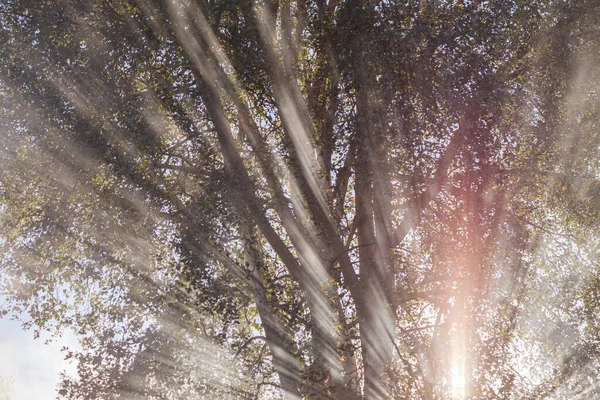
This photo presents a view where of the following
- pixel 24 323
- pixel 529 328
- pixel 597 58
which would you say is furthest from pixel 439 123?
pixel 24 323

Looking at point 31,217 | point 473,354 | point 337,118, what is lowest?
point 473,354

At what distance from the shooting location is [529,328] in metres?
13.6

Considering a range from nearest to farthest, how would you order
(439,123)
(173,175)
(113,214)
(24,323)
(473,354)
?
(439,123)
(473,354)
(113,214)
(173,175)
(24,323)

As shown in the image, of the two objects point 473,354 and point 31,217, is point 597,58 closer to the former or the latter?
point 473,354

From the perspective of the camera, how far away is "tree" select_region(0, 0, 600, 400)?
32.4 ft

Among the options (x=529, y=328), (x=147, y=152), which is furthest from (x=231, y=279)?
(x=529, y=328)

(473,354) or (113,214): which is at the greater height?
(113,214)

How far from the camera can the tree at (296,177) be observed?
32.4 ft

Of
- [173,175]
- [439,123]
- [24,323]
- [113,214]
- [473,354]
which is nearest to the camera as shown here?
[439,123]

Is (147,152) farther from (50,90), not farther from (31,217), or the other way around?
(31,217)

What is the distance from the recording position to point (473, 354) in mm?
10461

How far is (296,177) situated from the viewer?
11016 mm

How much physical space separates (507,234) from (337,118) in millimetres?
4497

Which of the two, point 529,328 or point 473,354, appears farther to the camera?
point 529,328
